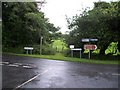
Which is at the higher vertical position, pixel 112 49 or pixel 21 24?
pixel 21 24

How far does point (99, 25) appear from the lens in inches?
1003

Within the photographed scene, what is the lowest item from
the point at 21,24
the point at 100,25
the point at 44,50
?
the point at 44,50

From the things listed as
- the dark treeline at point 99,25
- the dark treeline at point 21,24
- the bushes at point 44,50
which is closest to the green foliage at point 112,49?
the dark treeline at point 99,25

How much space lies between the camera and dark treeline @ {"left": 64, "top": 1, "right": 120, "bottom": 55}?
953 inches

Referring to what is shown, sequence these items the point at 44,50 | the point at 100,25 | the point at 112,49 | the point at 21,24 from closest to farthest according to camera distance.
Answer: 1. the point at 100,25
2. the point at 112,49
3. the point at 44,50
4. the point at 21,24

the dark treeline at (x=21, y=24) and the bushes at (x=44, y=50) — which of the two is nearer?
the bushes at (x=44, y=50)

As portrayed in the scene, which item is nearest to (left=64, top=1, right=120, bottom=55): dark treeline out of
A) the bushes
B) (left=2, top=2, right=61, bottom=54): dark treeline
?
the bushes

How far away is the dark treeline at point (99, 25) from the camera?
2421 cm

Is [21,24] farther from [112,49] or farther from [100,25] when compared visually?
[112,49]

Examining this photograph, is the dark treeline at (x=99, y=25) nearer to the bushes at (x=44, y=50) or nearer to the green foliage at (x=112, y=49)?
the green foliage at (x=112, y=49)

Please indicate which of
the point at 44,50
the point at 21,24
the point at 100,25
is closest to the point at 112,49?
the point at 100,25

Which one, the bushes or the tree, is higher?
the tree

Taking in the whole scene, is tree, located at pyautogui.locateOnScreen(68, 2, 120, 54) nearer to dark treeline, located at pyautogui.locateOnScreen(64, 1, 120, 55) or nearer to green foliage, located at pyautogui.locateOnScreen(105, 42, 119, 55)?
dark treeline, located at pyautogui.locateOnScreen(64, 1, 120, 55)

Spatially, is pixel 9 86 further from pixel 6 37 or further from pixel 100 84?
pixel 6 37
